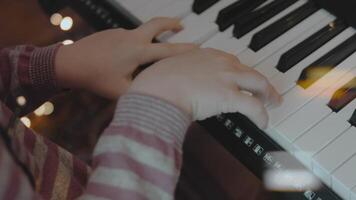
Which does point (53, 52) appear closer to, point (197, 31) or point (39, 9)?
point (197, 31)

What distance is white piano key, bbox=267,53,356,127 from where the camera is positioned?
0.71m

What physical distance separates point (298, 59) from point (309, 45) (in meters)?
0.03

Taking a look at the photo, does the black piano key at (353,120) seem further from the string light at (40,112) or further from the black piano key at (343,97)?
the string light at (40,112)

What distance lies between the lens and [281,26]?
809mm

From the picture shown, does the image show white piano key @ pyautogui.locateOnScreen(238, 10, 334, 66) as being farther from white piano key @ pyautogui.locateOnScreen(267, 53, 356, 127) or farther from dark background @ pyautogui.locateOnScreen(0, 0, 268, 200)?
dark background @ pyautogui.locateOnScreen(0, 0, 268, 200)

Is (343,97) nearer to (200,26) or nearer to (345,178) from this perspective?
(345,178)

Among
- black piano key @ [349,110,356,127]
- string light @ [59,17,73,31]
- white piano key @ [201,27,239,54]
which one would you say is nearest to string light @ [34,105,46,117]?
string light @ [59,17,73,31]

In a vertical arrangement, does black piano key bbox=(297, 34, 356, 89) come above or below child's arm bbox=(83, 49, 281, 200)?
above

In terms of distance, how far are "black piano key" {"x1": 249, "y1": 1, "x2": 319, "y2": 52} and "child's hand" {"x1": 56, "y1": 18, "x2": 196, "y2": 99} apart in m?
0.12

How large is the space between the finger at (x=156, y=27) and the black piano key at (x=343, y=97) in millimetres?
275

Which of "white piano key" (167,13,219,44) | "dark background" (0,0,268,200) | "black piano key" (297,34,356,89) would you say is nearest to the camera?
"black piano key" (297,34,356,89)

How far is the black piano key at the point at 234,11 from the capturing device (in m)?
0.84

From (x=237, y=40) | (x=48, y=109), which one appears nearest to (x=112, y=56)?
(x=237, y=40)

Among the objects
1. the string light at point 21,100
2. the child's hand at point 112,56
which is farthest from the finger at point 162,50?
the string light at point 21,100
